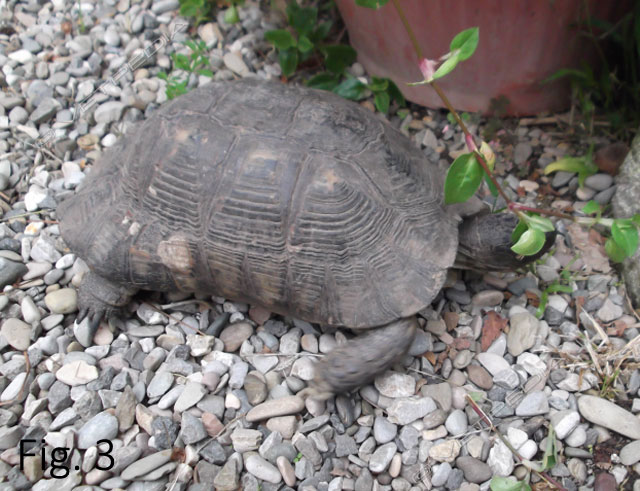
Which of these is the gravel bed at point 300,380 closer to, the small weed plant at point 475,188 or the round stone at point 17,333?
the round stone at point 17,333

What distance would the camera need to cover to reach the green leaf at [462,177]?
178 centimetres

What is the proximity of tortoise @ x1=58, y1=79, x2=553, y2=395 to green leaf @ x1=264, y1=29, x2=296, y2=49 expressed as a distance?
0.76 meters

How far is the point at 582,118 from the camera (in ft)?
9.75

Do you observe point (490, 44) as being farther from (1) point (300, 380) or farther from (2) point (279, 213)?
A: (1) point (300, 380)

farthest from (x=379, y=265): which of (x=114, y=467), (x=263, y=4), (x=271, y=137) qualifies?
(x=263, y=4)

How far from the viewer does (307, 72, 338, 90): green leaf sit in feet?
10.2

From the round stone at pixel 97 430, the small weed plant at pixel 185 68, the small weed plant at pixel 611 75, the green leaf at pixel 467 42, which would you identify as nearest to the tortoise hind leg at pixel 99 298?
the round stone at pixel 97 430

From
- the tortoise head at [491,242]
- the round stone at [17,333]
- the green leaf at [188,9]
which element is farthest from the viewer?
the green leaf at [188,9]

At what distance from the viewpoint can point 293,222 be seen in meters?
2.14

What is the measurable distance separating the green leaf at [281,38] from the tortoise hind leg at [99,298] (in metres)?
1.50

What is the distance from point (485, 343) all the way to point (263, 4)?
2.47m

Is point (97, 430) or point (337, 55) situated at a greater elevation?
point (337, 55)

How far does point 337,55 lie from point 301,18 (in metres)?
0.27

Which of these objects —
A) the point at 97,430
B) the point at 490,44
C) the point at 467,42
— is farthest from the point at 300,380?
the point at 490,44
